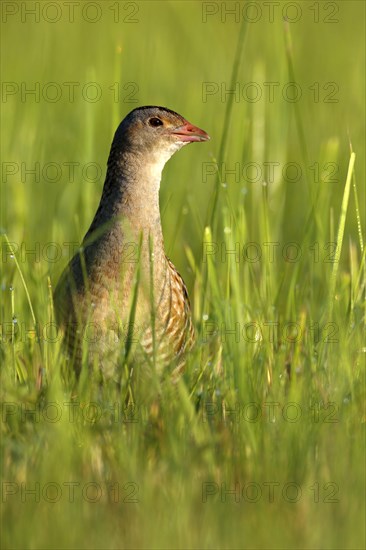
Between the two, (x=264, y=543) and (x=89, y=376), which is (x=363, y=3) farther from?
(x=264, y=543)

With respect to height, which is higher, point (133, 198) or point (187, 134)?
point (187, 134)

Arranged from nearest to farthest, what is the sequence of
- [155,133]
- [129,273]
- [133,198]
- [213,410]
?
[213,410], [129,273], [133,198], [155,133]

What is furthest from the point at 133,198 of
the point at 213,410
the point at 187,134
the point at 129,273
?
the point at 213,410

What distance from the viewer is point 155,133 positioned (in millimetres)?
5332

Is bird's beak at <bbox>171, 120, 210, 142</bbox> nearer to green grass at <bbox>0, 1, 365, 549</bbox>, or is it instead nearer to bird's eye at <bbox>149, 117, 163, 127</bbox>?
bird's eye at <bbox>149, 117, 163, 127</bbox>

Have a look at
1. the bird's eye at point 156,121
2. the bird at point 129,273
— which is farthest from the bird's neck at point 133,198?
the bird's eye at point 156,121

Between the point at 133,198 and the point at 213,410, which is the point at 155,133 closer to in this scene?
the point at 133,198

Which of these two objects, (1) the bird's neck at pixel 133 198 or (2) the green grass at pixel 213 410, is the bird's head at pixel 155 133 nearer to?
(1) the bird's neck at pixel 133 198

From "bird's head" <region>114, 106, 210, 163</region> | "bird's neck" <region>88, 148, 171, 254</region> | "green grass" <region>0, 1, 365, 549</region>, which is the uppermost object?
"bird's head" <region>114, 106, 210, 163</region>

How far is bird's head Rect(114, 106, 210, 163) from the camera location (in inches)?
208

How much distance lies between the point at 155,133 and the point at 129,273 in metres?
0.72

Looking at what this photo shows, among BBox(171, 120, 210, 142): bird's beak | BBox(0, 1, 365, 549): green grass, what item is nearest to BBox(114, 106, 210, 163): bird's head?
BBox(171, 120, 210, 142): bird's beak

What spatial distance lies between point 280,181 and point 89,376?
3.15 metres

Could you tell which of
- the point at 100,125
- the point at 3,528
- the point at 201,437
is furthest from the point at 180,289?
the point at 100,125
